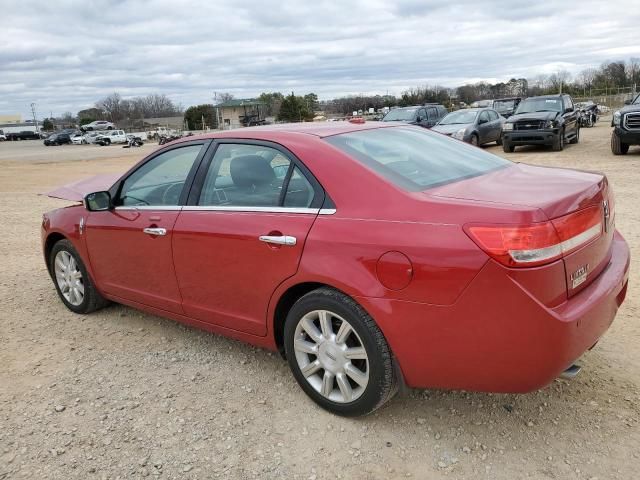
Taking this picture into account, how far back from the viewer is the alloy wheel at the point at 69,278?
190 inches

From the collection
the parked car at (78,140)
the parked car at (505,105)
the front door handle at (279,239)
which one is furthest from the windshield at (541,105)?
the parked car at (78,140)

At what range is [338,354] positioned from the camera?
296 centimetres

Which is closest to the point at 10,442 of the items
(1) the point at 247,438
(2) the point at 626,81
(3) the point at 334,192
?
(1) the point at 247,438

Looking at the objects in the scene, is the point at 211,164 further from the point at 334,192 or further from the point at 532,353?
the point at 532,353

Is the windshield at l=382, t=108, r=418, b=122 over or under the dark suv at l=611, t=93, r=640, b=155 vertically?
over

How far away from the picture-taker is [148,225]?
3.87 meters

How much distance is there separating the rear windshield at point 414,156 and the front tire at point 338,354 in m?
0.73

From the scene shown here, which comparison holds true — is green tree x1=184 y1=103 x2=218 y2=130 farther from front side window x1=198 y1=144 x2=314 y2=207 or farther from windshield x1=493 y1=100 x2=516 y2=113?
front side window x1=198 y1=144 x2=314 y2=207

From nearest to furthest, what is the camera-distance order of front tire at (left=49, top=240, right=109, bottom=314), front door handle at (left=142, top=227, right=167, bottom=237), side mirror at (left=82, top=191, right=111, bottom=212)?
1. front door handle at (left=142, top=227, right=167, bottom=237)
2. side mirror at (left=82, top=191, right=111, bottom=212)
3. front tire at (left=49, top=240, right=109, bottom=314)

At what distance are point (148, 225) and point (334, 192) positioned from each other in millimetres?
1604

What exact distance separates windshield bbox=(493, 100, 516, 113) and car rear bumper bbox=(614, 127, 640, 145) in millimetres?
15280

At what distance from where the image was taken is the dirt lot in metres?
2.70

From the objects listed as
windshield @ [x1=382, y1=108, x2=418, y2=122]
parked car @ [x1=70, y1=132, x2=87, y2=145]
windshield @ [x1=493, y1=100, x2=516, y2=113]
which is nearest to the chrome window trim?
windshield @ [x1=382, y1=108, x2=418, y2=122]

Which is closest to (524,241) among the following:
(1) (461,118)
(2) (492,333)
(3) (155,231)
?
(2) (492,333)
